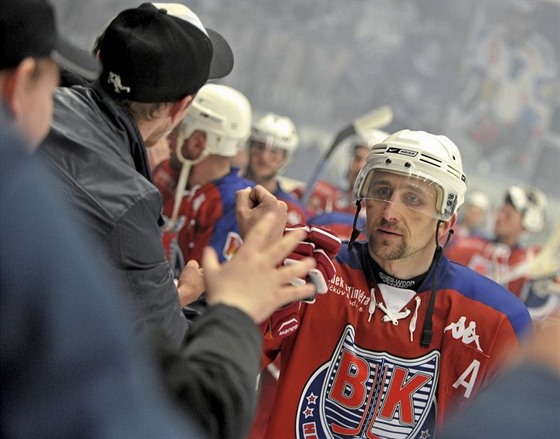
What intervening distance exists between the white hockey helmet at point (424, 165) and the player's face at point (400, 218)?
0.02 metres

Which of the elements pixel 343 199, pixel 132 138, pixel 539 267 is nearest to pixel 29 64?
pixel 132 138

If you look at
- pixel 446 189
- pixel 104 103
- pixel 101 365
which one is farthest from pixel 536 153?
pixel 101 365

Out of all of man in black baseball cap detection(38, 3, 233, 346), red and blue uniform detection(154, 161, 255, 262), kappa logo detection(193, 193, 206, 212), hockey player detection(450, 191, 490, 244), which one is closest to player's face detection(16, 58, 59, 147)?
man in black baseball cap detection(38, 3, 233, 346)

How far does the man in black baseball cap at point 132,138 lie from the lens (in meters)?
1.38

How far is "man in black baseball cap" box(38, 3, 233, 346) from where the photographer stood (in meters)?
1.38

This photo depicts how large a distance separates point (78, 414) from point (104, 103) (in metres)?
0.99

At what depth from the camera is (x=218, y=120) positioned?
11.7ft

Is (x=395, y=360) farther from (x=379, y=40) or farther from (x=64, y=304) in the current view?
(x=379, y=40)

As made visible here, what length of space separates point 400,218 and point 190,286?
0.59m

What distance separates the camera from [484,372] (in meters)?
2.06

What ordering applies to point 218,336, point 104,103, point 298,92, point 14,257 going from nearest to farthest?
1. point 14,257
2. point 218,336
3. point 104,103
4. point 298,92

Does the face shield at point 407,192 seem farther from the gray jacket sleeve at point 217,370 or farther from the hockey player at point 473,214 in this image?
the hockey player at point 473,214

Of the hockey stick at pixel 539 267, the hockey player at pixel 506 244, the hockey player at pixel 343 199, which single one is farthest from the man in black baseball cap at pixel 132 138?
the hockey player at pixel 506 244

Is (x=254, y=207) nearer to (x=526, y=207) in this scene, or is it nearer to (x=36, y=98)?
(x=36, y=98)
